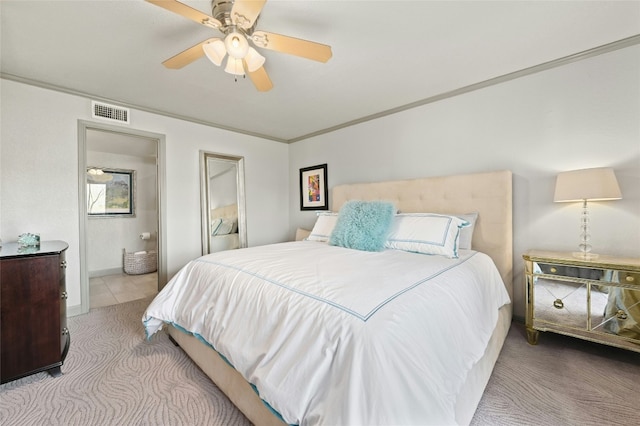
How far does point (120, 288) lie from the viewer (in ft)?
12.4

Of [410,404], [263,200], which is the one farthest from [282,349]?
[263,200]

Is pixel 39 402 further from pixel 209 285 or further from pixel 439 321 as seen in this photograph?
pixel 439 321

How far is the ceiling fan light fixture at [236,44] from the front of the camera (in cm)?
152

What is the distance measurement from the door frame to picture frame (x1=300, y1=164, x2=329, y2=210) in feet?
6.69

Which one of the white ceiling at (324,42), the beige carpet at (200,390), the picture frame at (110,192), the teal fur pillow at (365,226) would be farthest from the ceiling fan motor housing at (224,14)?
the picture frame at (110,192)

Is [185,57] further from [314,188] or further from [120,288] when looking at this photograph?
[120,288]

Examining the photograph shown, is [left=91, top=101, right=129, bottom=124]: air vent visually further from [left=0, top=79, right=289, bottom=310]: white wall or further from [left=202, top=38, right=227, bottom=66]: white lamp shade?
[left=202, top=38, right=227, bottom=66]: white lamp shade

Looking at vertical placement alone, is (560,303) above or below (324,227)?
below

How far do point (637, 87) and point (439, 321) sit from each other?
2.43 m

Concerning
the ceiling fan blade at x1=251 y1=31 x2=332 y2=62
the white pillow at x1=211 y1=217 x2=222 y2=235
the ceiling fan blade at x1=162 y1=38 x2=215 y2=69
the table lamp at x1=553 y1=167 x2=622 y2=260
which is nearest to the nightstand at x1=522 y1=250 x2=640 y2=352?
the table lamp at x1=553 y1=167 x2=622 y2=260

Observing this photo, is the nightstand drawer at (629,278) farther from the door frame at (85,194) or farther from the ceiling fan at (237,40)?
the door frame at (85,194)

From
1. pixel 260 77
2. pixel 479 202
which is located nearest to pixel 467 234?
pixel 479 202

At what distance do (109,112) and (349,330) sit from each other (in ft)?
11.4

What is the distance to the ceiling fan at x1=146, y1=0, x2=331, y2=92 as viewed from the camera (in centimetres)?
137
